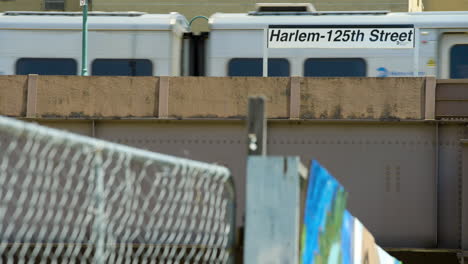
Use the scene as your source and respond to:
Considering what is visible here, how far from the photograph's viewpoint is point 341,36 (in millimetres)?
15023

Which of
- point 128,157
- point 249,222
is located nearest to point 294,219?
point 249,222

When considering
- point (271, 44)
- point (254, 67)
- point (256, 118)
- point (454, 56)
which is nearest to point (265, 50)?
point (271, 44)

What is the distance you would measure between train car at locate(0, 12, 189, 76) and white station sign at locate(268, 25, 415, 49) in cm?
175

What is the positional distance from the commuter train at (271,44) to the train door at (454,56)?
0.05ft

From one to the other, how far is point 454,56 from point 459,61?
11cm

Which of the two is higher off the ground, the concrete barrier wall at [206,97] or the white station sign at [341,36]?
the white station sign at [341,36]

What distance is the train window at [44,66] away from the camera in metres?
15.4

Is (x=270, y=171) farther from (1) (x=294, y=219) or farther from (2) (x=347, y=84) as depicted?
(2) (x=347, y=84)

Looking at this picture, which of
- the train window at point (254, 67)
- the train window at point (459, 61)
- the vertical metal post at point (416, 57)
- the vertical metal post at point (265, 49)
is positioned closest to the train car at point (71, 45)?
the train window at point (254, 67)

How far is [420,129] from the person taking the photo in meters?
11.6

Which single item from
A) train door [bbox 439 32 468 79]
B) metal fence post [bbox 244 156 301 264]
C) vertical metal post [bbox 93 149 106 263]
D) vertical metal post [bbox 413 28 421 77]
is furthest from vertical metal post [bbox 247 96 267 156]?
train door [bbox 439 32 468 79]

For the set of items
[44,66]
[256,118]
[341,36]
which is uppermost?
[341,36]

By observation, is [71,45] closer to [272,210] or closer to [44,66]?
A: [44,66]

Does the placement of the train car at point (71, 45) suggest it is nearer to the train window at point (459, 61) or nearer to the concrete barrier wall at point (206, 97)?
the concrete barrier wall at point (206, 97)
